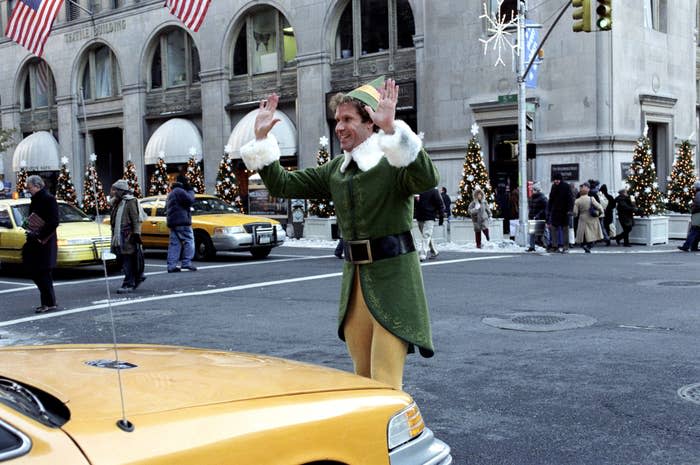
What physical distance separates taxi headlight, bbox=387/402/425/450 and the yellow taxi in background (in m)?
15.3

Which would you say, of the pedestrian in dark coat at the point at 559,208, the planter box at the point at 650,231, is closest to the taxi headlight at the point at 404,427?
the pedestrian in dark coat at the point at 559,208

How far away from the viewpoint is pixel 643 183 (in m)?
22.8

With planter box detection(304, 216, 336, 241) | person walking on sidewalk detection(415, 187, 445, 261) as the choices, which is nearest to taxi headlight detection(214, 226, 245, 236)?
person walking on sidewalk detection(415, 187, 445, 261)

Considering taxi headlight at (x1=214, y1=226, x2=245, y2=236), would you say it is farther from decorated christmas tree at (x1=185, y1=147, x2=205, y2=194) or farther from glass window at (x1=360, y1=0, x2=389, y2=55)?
decorated christmas tree at (x1=185, y1=147, x2=205, y2=194)

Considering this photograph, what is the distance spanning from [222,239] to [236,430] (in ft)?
52.9

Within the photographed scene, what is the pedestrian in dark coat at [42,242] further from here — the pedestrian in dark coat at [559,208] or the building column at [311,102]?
the building column at [311,102]

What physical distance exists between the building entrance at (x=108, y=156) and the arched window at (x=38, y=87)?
11.1 feet

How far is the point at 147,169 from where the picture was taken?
37.3 metres

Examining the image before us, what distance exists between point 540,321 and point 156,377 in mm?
6936

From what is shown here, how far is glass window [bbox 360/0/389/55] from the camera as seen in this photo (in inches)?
1153

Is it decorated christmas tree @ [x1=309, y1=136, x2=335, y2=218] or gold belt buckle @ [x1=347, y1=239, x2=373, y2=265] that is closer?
gold belt buckle @ [x1=347, y1=239, x2=373, y2=265]

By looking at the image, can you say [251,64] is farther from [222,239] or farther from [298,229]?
[222,239]

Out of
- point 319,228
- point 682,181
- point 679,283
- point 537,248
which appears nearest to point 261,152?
point 679,283

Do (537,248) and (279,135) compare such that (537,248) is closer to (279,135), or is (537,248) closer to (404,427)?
(279,135)
